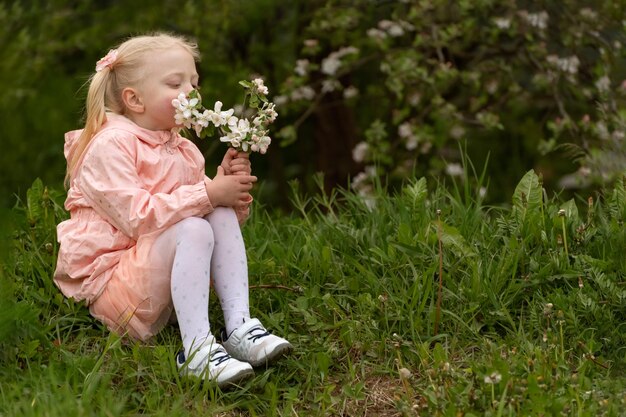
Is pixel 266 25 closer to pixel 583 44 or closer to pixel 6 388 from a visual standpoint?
pixel 583 44

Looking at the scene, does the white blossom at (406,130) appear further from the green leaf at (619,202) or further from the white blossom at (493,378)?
the white blossom at (493,378)

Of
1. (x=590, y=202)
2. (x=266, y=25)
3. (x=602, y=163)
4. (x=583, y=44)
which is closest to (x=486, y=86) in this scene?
(x=583, y=44)

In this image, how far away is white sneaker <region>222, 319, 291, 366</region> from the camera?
10.5 ft

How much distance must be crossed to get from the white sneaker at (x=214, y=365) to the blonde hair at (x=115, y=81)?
0.79 meters

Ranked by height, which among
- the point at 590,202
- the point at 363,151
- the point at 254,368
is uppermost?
the point at 590,202

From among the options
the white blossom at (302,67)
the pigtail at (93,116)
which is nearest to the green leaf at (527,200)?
the pigtail at (93,116)

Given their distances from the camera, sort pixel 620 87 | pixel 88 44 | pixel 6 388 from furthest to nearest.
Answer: pixel 88 44 → pixel 620 87 → pixel 6 388

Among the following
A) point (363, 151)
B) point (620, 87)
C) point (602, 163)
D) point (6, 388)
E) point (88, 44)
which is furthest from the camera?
point (88, 44)

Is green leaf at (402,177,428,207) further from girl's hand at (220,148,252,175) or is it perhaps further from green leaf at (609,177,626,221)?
girl's hand at (220,148,252,175)

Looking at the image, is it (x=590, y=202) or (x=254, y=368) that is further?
(x=590, y=202)

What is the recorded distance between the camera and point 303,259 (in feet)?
12.8

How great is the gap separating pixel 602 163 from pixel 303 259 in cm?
174

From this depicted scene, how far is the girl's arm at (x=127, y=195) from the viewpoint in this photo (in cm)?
329

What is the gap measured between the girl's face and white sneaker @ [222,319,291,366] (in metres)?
0.75
